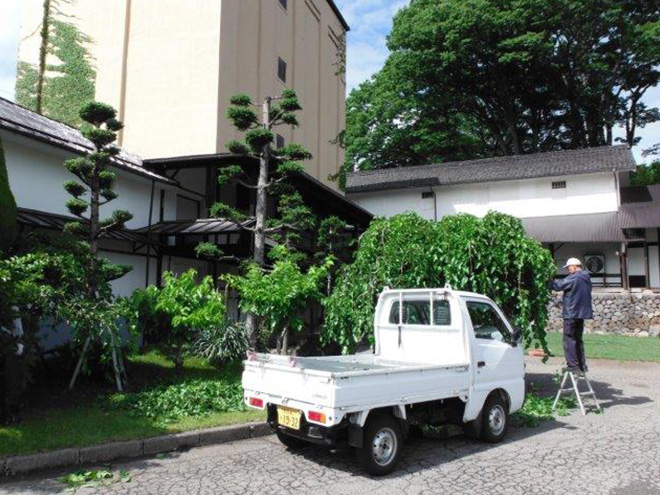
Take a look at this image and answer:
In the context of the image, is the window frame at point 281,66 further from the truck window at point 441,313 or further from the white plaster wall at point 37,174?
the truck window at point 441,313

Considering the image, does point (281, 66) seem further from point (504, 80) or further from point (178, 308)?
point (504, 80)

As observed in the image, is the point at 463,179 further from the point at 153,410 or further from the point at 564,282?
the point at 153,410

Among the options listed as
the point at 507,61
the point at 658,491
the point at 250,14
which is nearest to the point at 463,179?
the point at 507,61

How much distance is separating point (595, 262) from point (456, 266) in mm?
20769

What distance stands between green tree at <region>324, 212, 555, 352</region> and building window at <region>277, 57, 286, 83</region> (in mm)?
16472

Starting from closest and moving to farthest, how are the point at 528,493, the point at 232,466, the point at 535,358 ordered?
1. the point at 528,493
2. the point at 232,466
3. the point at 535,358

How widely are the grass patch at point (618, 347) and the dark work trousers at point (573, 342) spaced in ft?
21.7

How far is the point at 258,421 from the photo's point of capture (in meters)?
7.28

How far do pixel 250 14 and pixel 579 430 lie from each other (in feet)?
64.9

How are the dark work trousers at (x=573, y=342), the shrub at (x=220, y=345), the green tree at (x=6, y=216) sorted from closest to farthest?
the green tree at (x=6, y=216) < the dark work trousers at (x=573, y=342) < the shrub at (x=220, y=345)

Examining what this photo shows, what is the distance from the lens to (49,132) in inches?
516

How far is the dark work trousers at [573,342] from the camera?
8.71 metres

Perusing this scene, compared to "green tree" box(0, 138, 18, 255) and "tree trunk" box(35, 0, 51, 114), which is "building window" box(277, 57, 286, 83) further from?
"green tree" box(0, 138, 18, 255)

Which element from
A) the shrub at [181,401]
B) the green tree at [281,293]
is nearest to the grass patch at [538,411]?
the green tree at [281,293]
